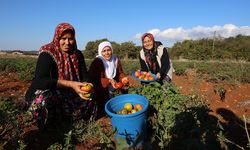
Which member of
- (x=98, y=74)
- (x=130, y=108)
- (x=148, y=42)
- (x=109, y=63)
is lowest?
(x=130, y=108)

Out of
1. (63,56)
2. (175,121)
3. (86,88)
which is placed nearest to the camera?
(175,121)

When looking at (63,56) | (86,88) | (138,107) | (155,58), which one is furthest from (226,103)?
(63,56)

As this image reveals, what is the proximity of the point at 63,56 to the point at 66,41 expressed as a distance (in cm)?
26

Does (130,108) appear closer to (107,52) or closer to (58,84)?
(58,84)

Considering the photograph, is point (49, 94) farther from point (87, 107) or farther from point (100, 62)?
point (100, 62)

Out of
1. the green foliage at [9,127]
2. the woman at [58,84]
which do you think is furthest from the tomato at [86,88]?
the green foliage at [9,127]

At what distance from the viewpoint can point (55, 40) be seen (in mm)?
3014

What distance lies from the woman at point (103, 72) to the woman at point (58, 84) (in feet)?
1.97

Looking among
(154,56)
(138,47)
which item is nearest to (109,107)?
(154,56)

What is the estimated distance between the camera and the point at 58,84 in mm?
2869

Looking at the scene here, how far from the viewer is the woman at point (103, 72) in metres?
3.88

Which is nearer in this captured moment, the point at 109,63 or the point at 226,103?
the point at 109,63

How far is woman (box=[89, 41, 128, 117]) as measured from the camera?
3.88 metres

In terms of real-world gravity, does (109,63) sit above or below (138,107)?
above
